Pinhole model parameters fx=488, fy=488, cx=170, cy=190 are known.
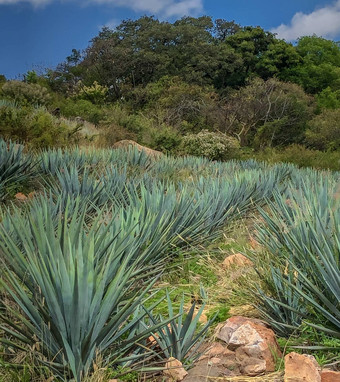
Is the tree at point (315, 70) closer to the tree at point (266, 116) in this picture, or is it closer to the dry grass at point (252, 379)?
the tree at point (266, 116)

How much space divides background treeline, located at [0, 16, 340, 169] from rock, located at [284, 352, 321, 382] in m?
9.42

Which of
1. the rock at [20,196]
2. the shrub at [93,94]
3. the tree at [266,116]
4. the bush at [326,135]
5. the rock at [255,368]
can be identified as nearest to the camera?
the rock at [255,368]

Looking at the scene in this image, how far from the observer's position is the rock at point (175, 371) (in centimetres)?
223

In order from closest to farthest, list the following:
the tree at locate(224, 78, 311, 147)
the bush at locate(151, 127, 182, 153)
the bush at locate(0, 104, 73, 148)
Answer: the bush at locate(0, 104, 73, 148), the bush at locate(151, 127, 182, 153), the tree at locate(224, 78, 311, 147)

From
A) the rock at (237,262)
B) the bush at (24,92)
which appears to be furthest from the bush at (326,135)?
the rock at (237,262)

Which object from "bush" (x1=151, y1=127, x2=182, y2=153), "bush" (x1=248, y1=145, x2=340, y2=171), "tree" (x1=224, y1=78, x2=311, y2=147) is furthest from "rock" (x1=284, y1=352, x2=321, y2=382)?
"tree" (x1=224, y1=78, x2=311, y2=147)

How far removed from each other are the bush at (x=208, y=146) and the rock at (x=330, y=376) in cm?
1481

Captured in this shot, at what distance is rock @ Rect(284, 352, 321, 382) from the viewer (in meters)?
2.20

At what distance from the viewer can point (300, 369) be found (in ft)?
7.30

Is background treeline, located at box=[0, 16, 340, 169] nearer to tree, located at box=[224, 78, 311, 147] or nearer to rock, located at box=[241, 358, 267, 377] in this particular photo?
tree, located at box=[224, 78, 311, 147]

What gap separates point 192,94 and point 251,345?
2673 centimetres

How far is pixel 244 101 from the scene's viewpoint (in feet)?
88.8

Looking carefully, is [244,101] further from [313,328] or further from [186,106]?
[313,328]

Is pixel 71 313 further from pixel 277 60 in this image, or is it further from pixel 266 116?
pixel 277 60
